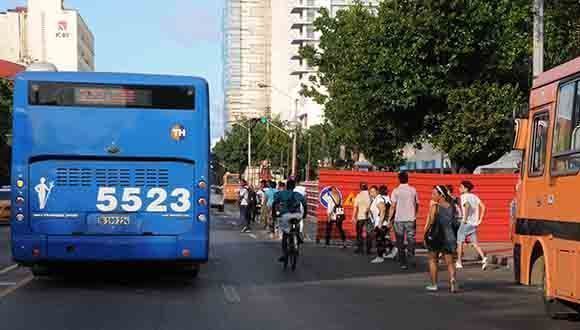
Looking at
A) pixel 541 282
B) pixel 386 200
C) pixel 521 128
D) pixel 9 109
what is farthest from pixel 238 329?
pixel 9 109

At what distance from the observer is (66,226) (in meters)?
14.2

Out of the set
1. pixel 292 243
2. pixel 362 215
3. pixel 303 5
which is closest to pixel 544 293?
pixel 292 243

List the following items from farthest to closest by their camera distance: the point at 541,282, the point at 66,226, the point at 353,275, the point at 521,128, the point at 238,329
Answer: the point at 353,275
the point at 66,226
the point at 521,128
the point at 541,282
the point at 238,329

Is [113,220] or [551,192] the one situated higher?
[551,192]

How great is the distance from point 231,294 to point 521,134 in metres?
4.92

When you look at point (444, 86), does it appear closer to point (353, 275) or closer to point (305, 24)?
point (353, 275)

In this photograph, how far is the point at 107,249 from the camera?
14273 millimetres

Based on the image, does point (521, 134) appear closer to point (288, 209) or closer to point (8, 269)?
point (288, 209)

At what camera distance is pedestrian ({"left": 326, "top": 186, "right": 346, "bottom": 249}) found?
2614 cm

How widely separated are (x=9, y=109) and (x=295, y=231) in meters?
54.6

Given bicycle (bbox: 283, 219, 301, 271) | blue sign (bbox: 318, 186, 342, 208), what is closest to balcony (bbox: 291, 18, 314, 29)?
blue sign (bbox: 318, 186, 342, 208)

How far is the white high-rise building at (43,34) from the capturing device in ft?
508

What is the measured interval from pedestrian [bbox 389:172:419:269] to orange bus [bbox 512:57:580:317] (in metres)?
6.15

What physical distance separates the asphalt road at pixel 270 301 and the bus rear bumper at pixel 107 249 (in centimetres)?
54
